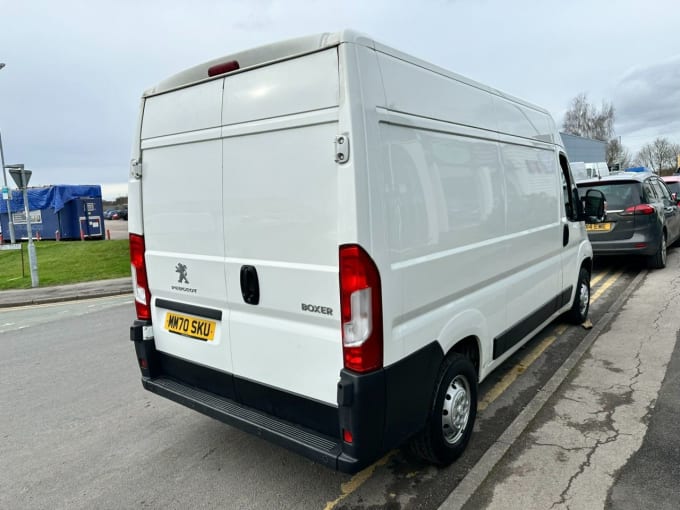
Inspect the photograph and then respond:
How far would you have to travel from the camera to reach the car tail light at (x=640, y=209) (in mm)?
8531

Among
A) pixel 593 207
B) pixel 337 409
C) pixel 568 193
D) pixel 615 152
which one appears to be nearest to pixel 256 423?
pixel 337 409

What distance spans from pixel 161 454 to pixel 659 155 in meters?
84.6

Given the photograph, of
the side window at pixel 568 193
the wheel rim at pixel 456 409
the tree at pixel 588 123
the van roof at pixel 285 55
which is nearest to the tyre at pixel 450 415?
the wheel rim at pixel 456 409

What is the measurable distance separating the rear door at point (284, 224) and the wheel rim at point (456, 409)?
0.87 metres

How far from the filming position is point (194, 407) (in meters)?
3.08

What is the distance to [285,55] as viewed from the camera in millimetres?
2488

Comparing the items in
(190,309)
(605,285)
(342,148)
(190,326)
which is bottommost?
(605,285)

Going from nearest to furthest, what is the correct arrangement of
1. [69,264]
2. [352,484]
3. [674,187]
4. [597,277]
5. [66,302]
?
1. [352,484]
2. [597,277]
3. [66,302]
4. [674,187]
5. [69,264]

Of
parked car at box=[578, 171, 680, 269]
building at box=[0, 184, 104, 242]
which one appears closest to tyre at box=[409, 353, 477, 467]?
parked car at box=[578, 171, 680, 269]

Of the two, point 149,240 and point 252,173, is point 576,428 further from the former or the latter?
point 149,240

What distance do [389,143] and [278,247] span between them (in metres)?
0.79

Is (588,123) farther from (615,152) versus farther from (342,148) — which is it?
(342,148)

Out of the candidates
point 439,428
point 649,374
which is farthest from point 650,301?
point 439,428

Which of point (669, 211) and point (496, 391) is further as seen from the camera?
point (669, 211)
